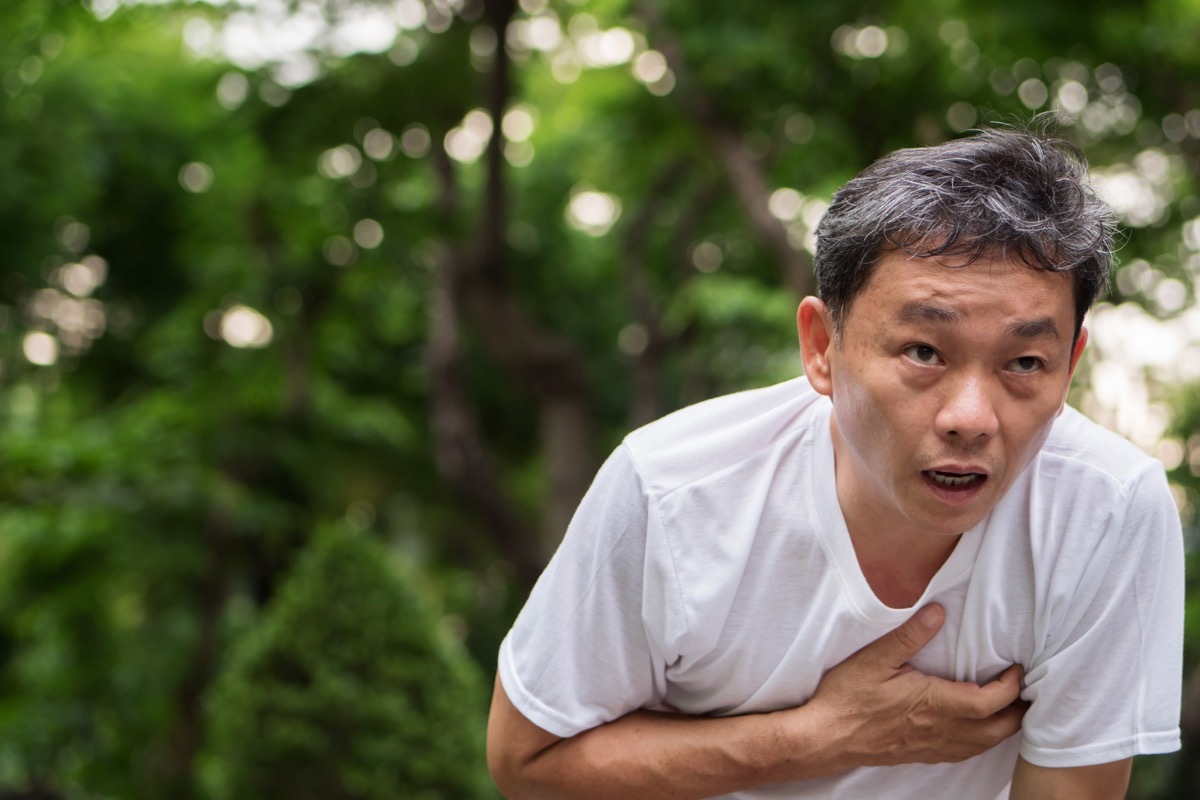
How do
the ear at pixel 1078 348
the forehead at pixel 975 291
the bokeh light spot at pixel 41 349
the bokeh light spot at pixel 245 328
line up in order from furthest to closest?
the bokeh light spot at pixel 41 349
the bokeh light spot at pixel 245 328
the ear at pixel 1078 348
the forehead at pixel 975 291

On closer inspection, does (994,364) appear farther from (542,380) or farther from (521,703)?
(542,380)

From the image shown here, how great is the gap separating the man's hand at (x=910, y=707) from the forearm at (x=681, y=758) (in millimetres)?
51

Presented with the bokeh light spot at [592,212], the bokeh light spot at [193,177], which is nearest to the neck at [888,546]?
the bokeh light spot at [193,177]

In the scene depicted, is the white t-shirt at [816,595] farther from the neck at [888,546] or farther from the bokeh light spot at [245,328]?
the bokeh light spot at [245,328]

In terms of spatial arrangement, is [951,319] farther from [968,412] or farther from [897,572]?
[897,572]

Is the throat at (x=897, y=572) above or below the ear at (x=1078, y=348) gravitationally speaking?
below

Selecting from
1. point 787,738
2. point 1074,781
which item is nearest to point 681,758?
point 787,738

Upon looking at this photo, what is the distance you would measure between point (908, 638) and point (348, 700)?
466 centimetres

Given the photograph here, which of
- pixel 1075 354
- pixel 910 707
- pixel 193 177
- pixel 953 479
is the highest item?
pixel 193 177

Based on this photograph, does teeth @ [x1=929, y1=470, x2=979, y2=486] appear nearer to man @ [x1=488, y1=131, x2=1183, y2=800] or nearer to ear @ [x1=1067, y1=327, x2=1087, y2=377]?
man @ [x1=488, y1=131, x2=1183, y2=800]

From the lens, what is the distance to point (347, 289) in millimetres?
7980

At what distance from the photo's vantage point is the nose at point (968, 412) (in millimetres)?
1592

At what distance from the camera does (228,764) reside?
20.8 feet

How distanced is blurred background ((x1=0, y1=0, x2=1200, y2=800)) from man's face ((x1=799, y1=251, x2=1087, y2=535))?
3.11 meters
